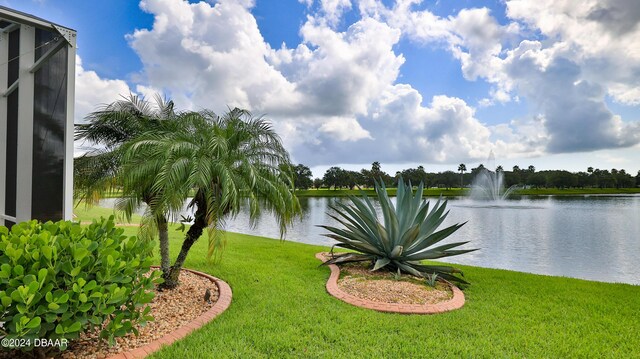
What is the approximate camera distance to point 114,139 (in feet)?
19.7

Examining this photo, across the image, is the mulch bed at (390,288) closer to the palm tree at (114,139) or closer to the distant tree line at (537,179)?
the palm tree at (114,139)

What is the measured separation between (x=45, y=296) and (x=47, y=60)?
3.51 metres

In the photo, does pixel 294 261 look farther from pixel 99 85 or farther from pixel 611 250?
pixel 611 250

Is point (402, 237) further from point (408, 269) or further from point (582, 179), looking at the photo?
point (582, 179)

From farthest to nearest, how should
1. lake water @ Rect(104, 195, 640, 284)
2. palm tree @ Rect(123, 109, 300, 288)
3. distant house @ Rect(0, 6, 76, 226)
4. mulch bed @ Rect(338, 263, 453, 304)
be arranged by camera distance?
lake water @ Rect(104, 195, 640, 284), mulch bed @ Rect(338, 263, 453, 304), palm tree @ Rect(123, 109, 300, 288), distant house @ Rect(0, 6, 76, 226)

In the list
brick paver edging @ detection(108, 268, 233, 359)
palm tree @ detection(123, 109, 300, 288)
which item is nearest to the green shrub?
brick paver edging @ detection(108, 268, 233, 359)

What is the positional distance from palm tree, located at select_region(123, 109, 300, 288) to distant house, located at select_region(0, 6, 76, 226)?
774 millimetres

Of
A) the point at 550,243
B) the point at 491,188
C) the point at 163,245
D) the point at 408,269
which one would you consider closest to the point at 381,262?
the point at 408,269

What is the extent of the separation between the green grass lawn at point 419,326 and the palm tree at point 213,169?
123 centimetres

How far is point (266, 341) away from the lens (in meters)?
3.73

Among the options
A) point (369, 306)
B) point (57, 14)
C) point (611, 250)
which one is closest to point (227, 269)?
point (369, 306)

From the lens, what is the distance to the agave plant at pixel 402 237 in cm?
682

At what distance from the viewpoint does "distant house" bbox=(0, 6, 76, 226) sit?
4254 mm

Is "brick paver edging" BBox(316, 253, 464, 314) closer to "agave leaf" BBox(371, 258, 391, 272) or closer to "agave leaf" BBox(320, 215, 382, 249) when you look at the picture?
"agave leaf" BBox(371, 258, 391, 272)
